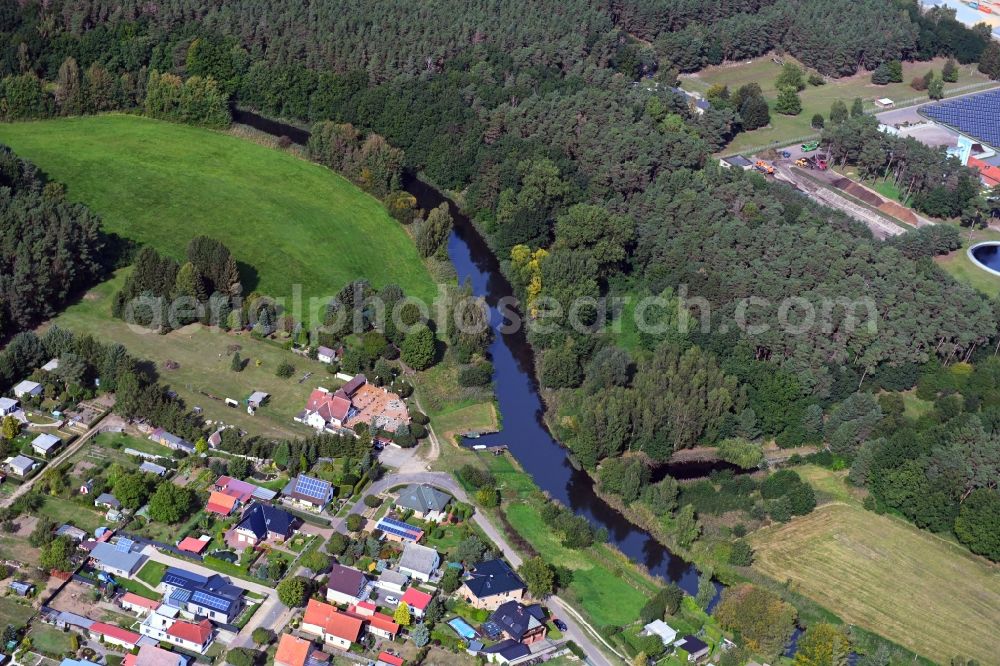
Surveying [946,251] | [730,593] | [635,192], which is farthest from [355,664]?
[946,251]

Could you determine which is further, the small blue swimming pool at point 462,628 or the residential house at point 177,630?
the small blue swimming pool at point 462,628

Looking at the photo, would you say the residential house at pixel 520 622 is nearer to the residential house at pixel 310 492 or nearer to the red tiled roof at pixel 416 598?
the red tiled roof at pixel 416 598

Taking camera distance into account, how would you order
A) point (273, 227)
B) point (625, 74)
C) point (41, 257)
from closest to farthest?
point (41, 257) → point (273, 227) → point (625, 74)

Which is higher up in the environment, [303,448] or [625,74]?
[625,74]

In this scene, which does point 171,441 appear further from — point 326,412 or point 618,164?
point 618,164

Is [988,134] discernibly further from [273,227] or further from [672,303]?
[273,227]

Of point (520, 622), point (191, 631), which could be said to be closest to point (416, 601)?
point (520, 622)

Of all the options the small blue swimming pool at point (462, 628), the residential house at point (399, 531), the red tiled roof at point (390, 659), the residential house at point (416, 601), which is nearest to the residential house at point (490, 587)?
the small blue swimming pool at point (462, 628)
